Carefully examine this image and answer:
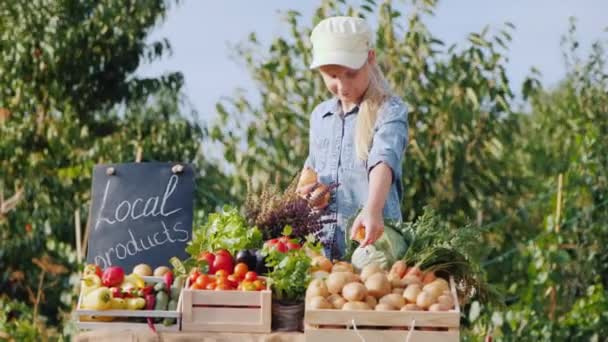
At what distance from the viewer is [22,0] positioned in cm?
981

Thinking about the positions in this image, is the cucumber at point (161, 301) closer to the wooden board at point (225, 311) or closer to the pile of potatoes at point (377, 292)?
the wooden board at point (225, 311)

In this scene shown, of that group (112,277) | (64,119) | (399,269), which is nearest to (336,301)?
(399,269)

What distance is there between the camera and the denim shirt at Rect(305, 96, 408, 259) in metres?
3.73

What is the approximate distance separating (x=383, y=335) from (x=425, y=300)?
0.14 metres

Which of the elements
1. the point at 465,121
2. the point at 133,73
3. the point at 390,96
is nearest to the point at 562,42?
the point at 465,121

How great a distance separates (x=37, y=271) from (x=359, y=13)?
12.6ft

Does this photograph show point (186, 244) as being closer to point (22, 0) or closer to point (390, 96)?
point (390, 96)

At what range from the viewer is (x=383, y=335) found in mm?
3035

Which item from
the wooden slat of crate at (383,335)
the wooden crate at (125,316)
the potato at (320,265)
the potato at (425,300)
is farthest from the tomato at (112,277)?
the potato at (425,300)

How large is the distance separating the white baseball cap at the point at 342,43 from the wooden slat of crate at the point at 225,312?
2.74 feet

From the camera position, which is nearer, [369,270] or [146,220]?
[369,270]

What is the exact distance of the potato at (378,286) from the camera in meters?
3.11

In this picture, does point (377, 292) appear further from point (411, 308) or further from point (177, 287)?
point (177, 287)

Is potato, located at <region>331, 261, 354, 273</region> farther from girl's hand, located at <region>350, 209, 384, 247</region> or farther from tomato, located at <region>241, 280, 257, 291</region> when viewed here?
tomato, located at <region>241, 280, 257, 291</region>
